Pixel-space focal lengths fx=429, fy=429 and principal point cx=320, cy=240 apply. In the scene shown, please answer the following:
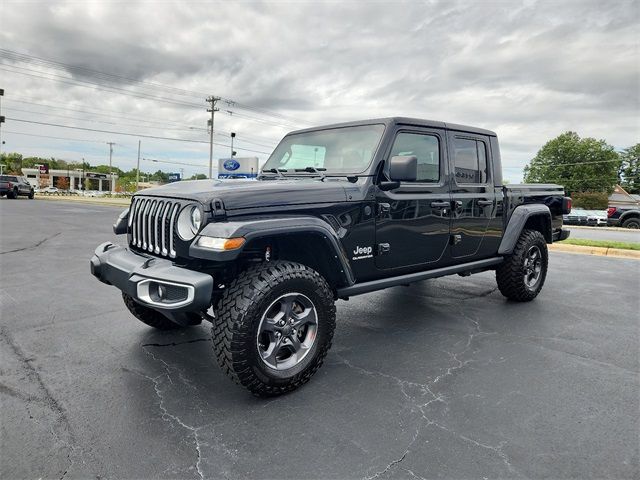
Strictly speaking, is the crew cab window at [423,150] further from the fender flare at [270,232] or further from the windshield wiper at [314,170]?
the fender flare at [270,232]

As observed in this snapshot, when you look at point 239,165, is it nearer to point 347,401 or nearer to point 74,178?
point 347,401

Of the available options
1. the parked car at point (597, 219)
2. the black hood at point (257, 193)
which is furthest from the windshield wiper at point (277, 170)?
the parked car at point (597, 219)

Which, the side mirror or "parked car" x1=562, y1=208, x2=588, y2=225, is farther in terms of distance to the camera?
"parked car" x1=562, y1=208, x2=588, y2=225

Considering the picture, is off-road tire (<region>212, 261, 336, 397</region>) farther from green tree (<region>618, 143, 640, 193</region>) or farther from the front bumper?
green tree (<region>618, 143, 640, 193</region>)

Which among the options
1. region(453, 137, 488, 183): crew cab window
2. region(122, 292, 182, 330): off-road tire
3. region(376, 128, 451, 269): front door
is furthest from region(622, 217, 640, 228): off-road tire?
region(122, 292, 182, 330): off-road tire

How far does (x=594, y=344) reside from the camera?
387 cm

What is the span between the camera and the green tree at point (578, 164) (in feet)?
219

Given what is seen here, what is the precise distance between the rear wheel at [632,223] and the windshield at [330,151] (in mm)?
23244

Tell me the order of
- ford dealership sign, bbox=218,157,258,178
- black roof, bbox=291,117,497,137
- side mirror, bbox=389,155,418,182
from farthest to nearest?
ford dealership sign, bbox=218,157,258,178, black roof, bbox=291,117,497,137, side mirror, bbox=389,155,418,182

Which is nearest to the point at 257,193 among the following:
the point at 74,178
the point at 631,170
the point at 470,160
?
the point at 470,160

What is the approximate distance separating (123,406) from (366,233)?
2.03 m

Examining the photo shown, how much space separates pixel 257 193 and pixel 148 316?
1741 millimetres

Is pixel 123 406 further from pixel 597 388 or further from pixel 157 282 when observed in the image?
pixel 597 388

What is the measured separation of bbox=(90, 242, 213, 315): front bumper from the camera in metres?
2.51
